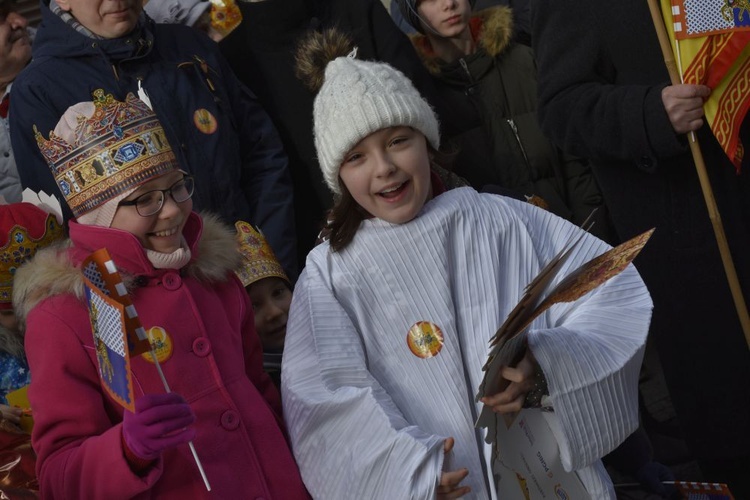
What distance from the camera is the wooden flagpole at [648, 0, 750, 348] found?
14.7ft

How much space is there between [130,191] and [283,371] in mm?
689

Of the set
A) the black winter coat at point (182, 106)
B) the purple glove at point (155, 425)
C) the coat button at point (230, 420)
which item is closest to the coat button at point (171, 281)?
the coat button at point (230, 420)

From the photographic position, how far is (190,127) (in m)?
4.77

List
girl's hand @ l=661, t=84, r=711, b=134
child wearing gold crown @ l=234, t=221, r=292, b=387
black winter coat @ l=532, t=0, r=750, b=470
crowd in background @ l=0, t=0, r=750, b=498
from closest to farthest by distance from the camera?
crowd in background @ l=0, t=0, r=750, b=498, girl's hand @ l=661, t=84, r=711, b=134, child wearing gold crown @ l=234, t=221, r=292, b=387, black winter coat @ l=532, t=0, r=750, b=470

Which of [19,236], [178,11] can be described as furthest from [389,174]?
[178,11]

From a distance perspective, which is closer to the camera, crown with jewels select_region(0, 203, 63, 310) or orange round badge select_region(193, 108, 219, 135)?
crown with jewels select_region(0, 203, 63, 310)

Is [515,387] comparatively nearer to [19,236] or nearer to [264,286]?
[264,286]

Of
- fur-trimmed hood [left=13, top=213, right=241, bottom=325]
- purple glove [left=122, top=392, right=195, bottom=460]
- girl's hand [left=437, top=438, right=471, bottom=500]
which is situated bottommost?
girl's hand [left=437, top=438, right=471, bottom=500]

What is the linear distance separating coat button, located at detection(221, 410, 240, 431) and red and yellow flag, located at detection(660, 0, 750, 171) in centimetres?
208

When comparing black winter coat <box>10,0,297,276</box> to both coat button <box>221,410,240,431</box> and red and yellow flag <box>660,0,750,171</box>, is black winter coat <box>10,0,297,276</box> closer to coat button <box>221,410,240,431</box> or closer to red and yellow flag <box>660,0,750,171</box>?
coat button <box>221,410,240,431</box>

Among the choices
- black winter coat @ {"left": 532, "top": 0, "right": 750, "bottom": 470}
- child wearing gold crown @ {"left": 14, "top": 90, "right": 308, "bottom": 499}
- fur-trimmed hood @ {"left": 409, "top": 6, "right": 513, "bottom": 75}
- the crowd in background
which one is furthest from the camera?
fur-trimmed hood @ {"left": 409, "top": 6, "right": 513, "bottom": 75}

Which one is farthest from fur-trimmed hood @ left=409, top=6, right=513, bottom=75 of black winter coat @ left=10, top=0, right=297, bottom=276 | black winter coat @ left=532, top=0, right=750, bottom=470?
black winter coat @ left=10, top=0, right=297, bottom=276

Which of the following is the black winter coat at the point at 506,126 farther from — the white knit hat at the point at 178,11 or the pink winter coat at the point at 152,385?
the pink winter coat at the point at 152,385

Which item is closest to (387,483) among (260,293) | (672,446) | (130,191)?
(130,191)
